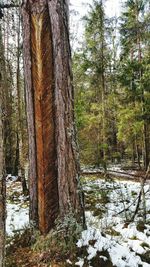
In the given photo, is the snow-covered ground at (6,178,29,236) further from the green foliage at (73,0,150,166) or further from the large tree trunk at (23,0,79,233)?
the green foliage at (73,0,150,166)

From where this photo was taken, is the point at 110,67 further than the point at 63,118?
Yes

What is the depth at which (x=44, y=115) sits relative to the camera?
4.35 metres

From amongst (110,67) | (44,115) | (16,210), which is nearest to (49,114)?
(44,115)

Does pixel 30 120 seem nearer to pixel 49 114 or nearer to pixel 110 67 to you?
pixel 49 114

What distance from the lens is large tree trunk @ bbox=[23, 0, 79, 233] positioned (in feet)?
14.0

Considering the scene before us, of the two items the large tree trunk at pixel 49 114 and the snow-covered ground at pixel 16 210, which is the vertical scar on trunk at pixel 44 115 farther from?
the snow-covered ground at pixel 16 210

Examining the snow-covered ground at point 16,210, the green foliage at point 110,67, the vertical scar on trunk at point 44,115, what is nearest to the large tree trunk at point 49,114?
the vertical scar on trunk at point 44,115

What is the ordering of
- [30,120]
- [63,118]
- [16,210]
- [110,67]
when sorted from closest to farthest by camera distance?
[63,118], [30,120], [16,210], [110,67]

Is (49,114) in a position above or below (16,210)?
above

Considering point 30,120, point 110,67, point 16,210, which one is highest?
point 110,67

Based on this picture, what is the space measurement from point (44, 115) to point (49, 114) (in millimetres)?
75

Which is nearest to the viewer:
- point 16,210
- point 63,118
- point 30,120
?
point 63,118

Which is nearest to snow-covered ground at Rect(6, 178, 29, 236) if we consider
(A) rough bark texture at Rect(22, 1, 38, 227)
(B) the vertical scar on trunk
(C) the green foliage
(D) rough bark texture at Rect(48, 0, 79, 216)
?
(A) rough bark texture at Rect(22, 1, 38, 227)

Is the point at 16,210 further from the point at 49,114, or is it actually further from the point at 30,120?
the point at 49,114
